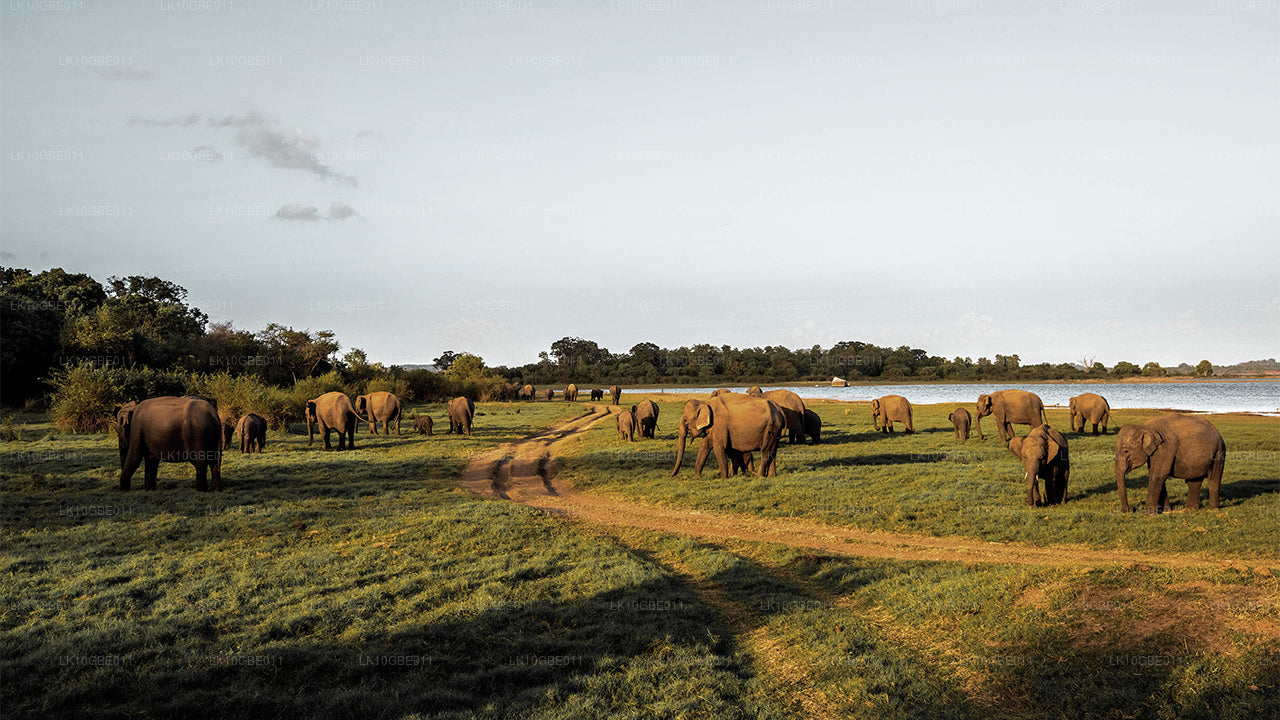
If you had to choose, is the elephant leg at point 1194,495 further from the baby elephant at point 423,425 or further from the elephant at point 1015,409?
the baby elephant at point 423,425

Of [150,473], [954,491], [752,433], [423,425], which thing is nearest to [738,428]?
[752,433]

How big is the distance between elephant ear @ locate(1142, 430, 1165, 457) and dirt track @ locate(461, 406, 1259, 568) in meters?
3.20

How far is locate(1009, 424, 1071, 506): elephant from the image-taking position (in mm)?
14617

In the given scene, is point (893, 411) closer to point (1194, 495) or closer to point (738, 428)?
point (738, 428)

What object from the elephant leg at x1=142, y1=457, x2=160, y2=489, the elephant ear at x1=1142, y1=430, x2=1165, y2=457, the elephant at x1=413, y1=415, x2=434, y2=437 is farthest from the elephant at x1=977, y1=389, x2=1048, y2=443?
the elephant leg at x1=142, y1=457, x2=160, y2=489

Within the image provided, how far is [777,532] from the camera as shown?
1383 centimetres

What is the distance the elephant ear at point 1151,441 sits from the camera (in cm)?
1371

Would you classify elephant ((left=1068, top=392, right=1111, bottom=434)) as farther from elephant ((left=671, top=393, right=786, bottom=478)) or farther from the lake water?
the lake water

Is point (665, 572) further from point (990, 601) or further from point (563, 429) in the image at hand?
point (563, 429)

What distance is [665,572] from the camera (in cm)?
1076

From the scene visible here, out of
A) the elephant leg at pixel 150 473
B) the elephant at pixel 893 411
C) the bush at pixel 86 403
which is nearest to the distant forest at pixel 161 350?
the bush at pixel 86 403

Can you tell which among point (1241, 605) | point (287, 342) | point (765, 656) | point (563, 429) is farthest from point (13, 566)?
point (287, 342)

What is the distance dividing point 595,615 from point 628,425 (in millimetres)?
22385

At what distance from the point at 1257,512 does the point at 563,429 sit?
3033 centimetres
